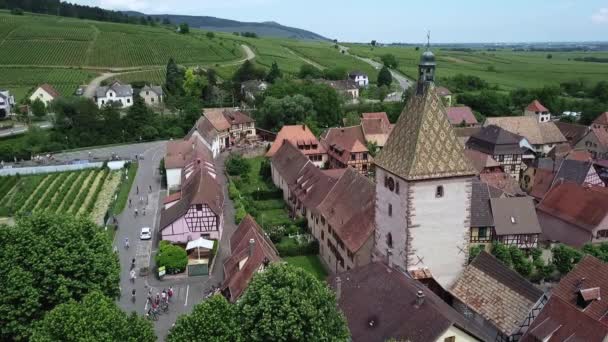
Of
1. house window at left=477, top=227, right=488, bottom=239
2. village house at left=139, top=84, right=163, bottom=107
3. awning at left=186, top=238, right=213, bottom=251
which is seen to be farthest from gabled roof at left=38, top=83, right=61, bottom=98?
house window at left=477, top=227, right=488, bottom=239

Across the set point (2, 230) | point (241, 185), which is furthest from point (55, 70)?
point (2, 230)

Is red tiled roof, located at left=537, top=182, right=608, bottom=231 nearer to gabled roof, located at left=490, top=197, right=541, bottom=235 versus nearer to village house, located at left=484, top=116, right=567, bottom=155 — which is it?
gabled roof, located at left=490, top=197, right=541, bottom=235

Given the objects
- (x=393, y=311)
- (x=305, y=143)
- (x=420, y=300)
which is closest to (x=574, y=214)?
(x=420, y=300)

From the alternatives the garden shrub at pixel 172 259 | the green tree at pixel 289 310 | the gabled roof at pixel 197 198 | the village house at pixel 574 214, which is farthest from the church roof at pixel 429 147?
the village house at pixel 574 214

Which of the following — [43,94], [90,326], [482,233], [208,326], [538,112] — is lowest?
[482,233]

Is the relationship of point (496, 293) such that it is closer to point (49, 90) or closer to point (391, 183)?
point (391, 183)

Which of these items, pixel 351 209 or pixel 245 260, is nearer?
pixel 245 260

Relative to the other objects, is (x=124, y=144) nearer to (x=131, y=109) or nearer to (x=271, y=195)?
(x=131, y=109)
